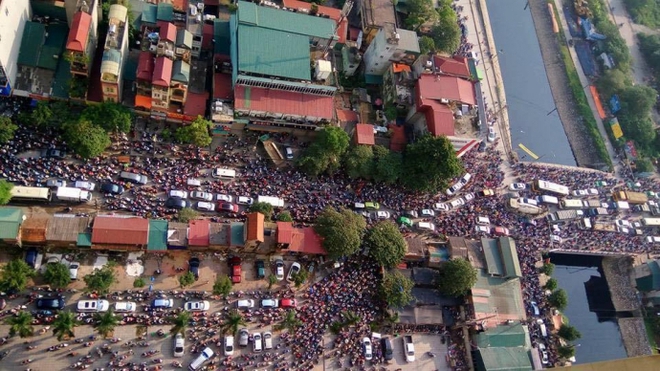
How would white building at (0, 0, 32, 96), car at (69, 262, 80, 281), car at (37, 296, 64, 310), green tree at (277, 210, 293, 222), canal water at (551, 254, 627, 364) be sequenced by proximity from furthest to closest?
1. canal water at (551, 254, 627, 364)
2. green tree at (277, 210, 293, 222)
3. white building at (0, 0, 32, 96)
4. car at (69, 262, 80, 281)
5. car at (37, 296, 64, 310)

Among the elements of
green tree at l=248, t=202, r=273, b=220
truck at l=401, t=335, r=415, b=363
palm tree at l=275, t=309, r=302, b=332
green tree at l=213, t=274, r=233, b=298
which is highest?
green tree at l=248, t=202, r=273, b=220

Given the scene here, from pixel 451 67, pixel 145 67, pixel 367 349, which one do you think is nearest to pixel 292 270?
pixel 367 349

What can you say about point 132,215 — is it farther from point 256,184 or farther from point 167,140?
point 256,184

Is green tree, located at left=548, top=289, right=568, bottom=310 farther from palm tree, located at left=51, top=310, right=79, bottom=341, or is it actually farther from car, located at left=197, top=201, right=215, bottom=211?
palm tree, located at left=51, top=310, right=79, bottom=341

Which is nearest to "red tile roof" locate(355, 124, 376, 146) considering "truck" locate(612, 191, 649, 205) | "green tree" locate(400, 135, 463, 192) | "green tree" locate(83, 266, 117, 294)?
"green tree" locate(400, 135, 463, 192)

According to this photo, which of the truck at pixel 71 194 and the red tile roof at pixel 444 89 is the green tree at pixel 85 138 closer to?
the truck at pixel 71 194

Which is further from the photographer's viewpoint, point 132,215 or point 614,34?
point 614,34

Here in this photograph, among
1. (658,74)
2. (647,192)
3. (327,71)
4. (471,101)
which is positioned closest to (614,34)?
(658,74)
